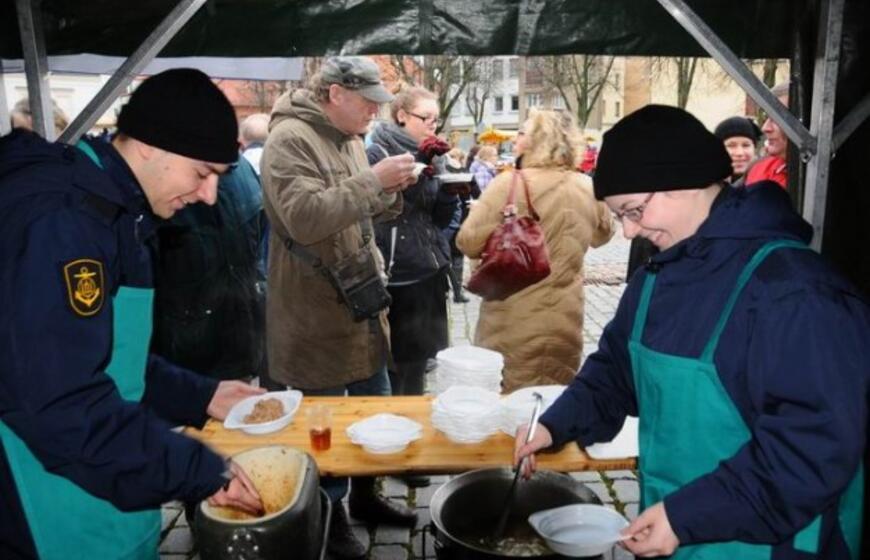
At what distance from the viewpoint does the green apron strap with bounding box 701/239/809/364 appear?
5.34 ft

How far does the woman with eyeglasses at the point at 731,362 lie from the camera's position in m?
1.48

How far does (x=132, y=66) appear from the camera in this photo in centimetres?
290

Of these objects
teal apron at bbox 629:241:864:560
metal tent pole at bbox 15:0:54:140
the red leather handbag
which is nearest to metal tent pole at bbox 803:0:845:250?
the red leather handbag

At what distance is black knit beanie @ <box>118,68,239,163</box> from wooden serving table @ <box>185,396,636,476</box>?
1.29 metres

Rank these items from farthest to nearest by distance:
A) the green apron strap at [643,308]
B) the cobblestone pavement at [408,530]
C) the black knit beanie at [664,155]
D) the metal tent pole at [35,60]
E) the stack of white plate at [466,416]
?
the cobblestone pavement at [408,530], the metal tent pole at [35,60], the stack of white plate at [466,416], the green apron strap at [643,308], the black knit beanie at [664,155]

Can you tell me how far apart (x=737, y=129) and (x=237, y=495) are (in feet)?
16.9

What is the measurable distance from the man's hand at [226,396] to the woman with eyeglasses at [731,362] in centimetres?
159

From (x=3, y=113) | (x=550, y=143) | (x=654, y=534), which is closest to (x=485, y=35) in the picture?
(x=550, y=143)

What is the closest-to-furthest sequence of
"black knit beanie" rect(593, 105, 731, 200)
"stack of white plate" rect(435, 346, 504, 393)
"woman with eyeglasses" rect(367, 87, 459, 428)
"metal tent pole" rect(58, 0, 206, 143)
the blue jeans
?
"black knit beanie" rect(593, 105, 731, 200) → "metal tent pole" rect(58, 0, 206, 143) → "stack of white plate" rect(435, 346, 504, 393) → the blue jeans → "woman with eyeglasses" rect(367, 87, 459, 428)

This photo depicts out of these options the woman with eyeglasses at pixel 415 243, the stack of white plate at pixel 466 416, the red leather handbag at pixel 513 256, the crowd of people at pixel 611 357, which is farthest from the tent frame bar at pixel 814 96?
the woman with eyeglasses at pixel 415 243

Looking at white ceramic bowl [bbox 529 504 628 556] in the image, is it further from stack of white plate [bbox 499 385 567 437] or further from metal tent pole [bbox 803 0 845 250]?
metal tent pole [bbox 803 0 845 250]

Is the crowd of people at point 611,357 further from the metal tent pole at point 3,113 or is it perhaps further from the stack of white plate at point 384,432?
the metal tent pole at point 3,113

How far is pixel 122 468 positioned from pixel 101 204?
24.1 inches

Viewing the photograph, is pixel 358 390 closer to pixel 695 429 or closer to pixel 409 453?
pixel 409 453
